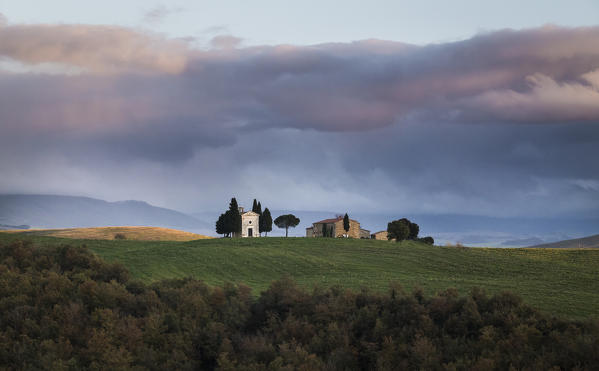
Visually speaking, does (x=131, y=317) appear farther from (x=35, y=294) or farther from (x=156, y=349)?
(x=35, y=294)

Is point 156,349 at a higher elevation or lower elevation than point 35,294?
lower

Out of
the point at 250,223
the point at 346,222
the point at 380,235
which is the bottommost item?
the point at 380,235

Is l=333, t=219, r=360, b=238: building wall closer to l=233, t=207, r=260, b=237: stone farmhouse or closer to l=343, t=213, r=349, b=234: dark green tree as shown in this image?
l=343, t=213, r=349, b=234: dark green tree

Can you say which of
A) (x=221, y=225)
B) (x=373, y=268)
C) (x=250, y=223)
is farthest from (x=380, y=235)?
(x=373, y=268)

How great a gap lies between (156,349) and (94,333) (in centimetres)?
222

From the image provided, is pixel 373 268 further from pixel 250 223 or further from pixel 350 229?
pixel 350 229

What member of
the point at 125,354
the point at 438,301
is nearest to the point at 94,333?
the point at 125,354

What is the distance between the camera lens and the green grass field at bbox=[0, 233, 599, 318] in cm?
3225

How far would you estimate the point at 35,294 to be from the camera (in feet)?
73.2

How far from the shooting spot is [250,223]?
96.6m

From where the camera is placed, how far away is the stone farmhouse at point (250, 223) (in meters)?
95.6

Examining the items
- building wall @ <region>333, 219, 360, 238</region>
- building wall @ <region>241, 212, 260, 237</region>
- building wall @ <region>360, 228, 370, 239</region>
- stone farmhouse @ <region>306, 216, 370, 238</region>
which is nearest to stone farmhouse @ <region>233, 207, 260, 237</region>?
building wall @ <region>241, 212, 260, 237</region>

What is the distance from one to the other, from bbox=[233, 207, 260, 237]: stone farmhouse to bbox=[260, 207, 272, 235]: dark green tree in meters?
0.74

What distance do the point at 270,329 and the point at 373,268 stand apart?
28.2 meters
